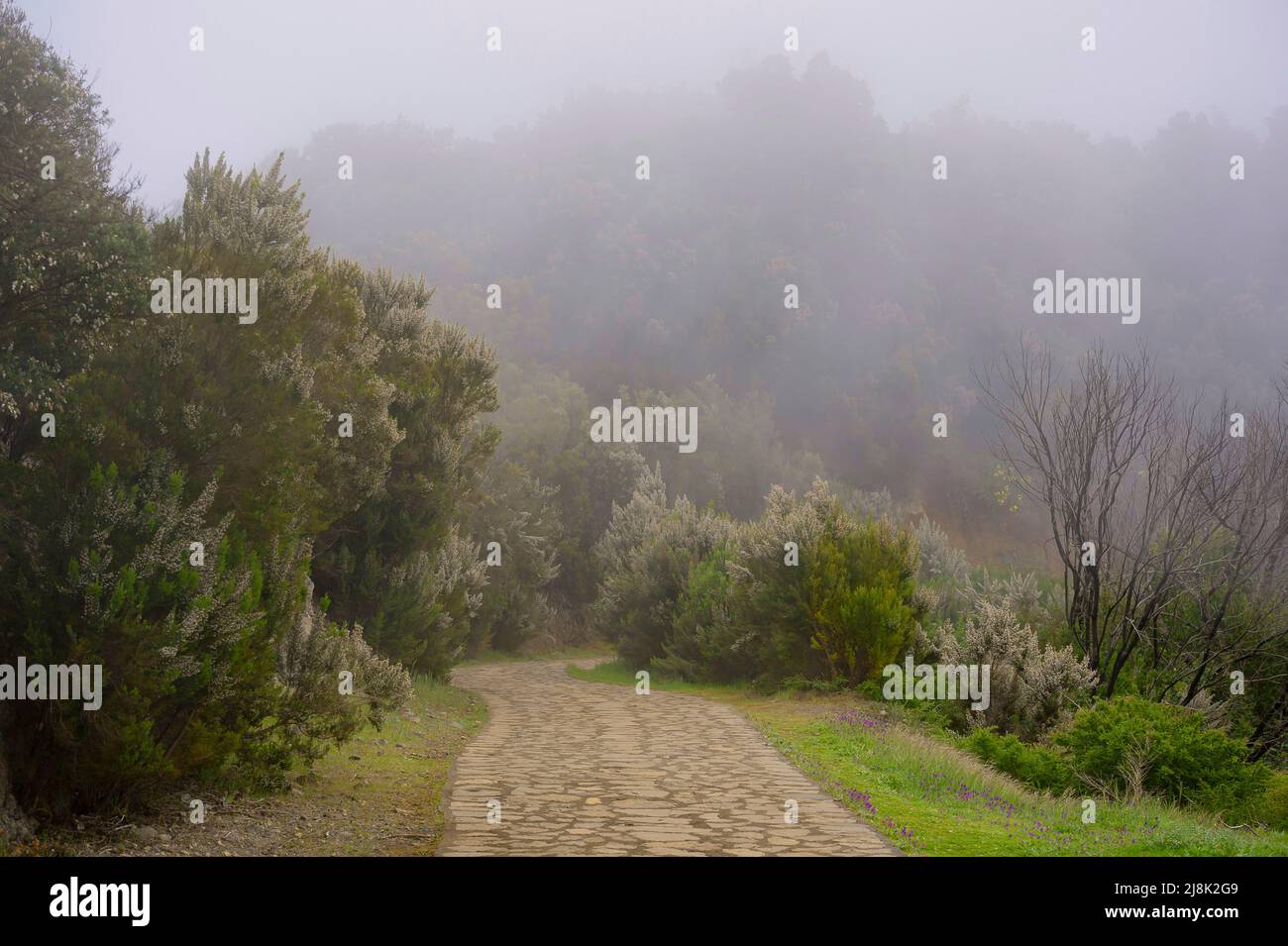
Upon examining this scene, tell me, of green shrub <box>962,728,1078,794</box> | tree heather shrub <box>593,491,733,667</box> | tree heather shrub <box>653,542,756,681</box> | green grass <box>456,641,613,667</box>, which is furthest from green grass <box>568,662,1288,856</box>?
green grass <box>456,641,613,667</box>

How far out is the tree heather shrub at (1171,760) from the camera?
10359 millimetres

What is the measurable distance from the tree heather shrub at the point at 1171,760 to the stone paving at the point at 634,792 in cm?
371

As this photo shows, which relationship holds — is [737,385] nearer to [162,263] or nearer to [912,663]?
[912,663]

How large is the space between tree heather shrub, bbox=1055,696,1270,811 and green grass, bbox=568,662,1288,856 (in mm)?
531

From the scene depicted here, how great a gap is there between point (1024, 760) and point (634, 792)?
209 inches

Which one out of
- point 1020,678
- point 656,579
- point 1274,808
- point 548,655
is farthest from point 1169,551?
point 548,655

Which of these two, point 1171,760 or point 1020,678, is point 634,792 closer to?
point 1171,760

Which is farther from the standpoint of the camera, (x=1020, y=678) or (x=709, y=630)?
(x=709, y=630)

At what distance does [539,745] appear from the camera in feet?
36.1

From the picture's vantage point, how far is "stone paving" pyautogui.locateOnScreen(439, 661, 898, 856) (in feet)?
21.2

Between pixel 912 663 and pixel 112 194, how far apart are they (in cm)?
1198

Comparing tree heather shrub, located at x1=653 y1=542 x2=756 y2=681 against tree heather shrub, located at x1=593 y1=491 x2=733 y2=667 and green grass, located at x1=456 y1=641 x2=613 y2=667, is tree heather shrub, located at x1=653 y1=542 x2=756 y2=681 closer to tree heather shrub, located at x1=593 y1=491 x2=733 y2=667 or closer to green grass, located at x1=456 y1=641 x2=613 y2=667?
tree heather shrub, located at x1=593 y1=491 x2=733 y2=667

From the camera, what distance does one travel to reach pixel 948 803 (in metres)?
8.51

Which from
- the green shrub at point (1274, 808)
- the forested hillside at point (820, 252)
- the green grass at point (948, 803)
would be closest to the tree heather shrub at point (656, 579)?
the green grass at point (948, 803)
